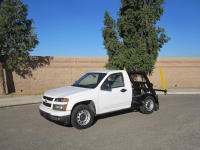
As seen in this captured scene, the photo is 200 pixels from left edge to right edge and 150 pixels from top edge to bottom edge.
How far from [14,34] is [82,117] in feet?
27.3

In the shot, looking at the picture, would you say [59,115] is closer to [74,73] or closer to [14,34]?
[14,34]

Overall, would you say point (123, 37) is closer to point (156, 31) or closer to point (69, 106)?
point (156, 31)

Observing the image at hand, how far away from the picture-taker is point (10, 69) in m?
13.7

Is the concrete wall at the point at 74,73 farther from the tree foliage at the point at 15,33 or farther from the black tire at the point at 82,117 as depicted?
the black tire at the point at 82,117

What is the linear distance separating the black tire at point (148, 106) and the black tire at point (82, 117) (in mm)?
2474

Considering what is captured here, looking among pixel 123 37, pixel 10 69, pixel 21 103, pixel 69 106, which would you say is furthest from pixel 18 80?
pixel 69 106

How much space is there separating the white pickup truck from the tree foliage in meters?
6.58

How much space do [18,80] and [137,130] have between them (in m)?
10.8

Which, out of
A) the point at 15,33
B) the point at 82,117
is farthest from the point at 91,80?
the point at 15,33

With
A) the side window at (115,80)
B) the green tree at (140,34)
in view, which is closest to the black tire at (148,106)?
the side window at (115,80)

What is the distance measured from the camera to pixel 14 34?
1205 cm

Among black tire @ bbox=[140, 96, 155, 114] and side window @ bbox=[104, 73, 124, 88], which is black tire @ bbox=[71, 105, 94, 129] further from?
black tire @ bbox=[140, 96, 155, 114]

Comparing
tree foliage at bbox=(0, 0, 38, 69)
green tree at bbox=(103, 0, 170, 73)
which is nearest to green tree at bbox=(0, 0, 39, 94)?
tree foliage at bbox=(0, 0, 38, 69)

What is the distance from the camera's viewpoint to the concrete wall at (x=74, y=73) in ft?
47.4
